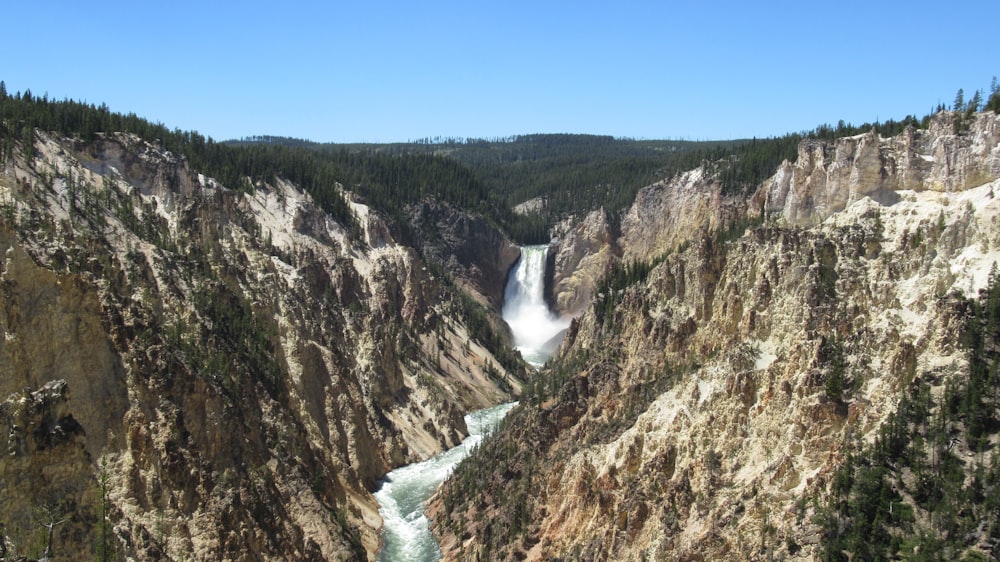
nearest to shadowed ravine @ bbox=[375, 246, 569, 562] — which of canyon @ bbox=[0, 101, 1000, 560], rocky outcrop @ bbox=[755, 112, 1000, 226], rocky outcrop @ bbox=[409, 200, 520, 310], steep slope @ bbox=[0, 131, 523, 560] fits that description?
canyon @ bbox=[0, 101, 1000, 560]

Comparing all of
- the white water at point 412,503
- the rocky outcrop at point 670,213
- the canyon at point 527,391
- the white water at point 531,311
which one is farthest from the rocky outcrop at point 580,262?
the canyon at point 527,391

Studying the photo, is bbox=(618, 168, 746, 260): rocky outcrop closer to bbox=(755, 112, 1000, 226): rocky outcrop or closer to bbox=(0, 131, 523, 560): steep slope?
bbox=(0, 131, 523, 560): steep slope

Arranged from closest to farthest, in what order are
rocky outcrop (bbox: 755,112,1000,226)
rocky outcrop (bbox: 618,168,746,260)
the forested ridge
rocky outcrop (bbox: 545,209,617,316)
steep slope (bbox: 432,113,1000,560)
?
1. steep slope (bbox: 432,113,1000,560)
2. rocky outcrop (bbox: 755,112,1000,226)
3. the forested ridge
4. rocky outcrop (bbox: 618,168,746,260)
5. rocky outcrop (bbox: 545,209,617,316)

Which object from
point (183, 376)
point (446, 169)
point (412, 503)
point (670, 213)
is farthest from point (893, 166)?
point (446, 169)

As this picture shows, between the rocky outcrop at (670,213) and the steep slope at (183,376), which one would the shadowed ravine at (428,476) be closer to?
the steep slope at (183,376)

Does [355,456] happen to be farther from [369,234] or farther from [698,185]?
[698,185]

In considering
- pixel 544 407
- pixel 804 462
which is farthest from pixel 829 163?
pixel 544 407

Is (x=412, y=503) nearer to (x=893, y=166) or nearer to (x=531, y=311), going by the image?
(x=893, y=166)
